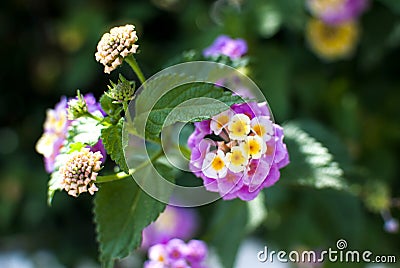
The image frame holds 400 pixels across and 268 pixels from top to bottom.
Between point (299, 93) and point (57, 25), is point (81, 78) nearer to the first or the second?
point (57, 25)

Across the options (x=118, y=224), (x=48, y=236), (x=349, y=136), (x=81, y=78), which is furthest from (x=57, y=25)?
(x=118, y=224)

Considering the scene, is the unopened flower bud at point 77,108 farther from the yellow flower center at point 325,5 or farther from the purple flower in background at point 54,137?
the yellow flower center at point 325,5

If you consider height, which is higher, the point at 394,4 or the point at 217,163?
the point at 217,163

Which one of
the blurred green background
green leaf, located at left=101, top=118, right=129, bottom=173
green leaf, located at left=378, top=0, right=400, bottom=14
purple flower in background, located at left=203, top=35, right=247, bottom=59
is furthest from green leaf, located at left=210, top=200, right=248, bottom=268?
green leaf, located at left=378, top=0, right=400, bottom=14

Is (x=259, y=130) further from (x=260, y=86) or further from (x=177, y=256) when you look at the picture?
(x=260, y=86)

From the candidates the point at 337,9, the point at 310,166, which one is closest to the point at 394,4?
the point at 337,9

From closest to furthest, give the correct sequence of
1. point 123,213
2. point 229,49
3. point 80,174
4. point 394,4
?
point 80,174 → point 123,213 → point 229,49 → point 394,4
